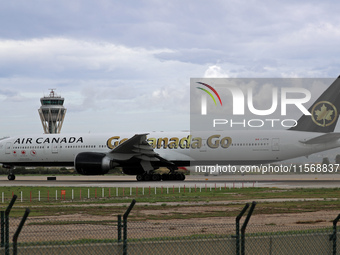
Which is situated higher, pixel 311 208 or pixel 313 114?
pixel 313 114

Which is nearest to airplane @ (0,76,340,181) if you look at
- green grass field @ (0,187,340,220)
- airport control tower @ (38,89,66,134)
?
green grass field @ (0,187,340,220)

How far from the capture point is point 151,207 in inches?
948

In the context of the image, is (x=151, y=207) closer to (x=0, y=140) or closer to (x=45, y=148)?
(x=45, y=148)

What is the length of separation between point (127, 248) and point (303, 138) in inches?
1462

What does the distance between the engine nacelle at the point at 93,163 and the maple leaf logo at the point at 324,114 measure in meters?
17.0

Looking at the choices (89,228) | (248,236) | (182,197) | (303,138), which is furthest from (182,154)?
(248,236)

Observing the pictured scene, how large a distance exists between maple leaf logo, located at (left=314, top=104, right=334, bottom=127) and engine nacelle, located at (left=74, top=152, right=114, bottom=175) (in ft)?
55.7

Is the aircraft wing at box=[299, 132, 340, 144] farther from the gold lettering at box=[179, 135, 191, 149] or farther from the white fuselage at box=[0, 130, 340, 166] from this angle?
the gold lettering at box=[179, 135, 191, 149]

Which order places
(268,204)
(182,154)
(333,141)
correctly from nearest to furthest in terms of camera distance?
(268,204), (333,141), (182,154)

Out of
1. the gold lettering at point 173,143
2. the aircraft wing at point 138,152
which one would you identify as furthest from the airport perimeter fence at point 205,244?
the gold lettering at point 173,143

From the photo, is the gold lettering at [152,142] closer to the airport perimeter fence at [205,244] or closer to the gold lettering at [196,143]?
the gold lettering at [196,143]

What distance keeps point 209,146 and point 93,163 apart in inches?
371

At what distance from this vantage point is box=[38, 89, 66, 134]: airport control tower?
5595 inches

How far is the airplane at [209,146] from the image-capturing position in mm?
44938
